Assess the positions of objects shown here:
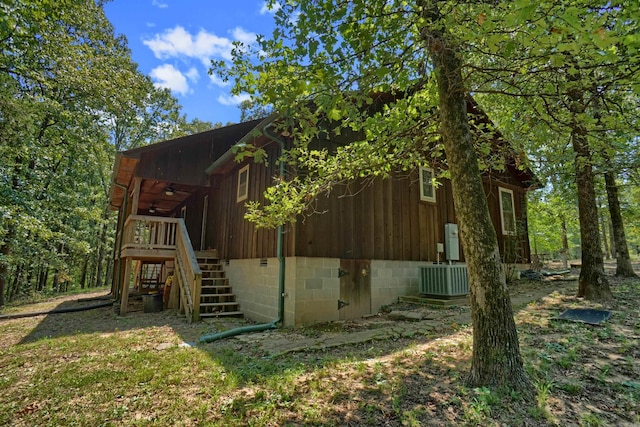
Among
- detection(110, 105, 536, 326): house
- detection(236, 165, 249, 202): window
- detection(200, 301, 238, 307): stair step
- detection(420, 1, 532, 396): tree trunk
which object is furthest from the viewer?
detection(236, 165, 249, 202): window

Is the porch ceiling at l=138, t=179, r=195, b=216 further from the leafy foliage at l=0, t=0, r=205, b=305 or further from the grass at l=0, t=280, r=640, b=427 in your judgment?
the grass at l=0, t=280, r=640, b=427

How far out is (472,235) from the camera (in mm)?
2857

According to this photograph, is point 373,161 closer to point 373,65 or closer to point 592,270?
point 373,65

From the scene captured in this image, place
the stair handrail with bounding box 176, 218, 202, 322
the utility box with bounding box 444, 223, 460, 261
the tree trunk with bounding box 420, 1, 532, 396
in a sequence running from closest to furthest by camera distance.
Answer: the tree trunk with bounding box 420, 1, 532, 396 → the stair handrail with bounding box 176, 218, 202, 322 → the utility box with bounding box 444, 223, 460, 261

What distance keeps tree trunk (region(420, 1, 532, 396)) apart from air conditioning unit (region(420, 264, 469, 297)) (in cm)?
471

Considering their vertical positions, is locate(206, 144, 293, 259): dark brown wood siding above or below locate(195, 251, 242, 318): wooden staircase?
above

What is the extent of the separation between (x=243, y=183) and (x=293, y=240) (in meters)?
3.22


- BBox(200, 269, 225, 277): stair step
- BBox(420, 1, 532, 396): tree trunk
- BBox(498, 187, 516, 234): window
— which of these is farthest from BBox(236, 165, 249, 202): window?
BBox(498, 187, 516, 234): window

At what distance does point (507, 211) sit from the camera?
10.8 metres

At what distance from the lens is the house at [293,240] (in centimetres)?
639

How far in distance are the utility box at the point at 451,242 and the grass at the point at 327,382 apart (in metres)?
3.46

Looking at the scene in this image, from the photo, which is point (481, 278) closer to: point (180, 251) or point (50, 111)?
point (180, 251)

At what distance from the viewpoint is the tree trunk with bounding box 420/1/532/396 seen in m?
2.70

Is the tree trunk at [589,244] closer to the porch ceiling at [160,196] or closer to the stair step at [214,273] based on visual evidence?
the stair step at [214,273]
